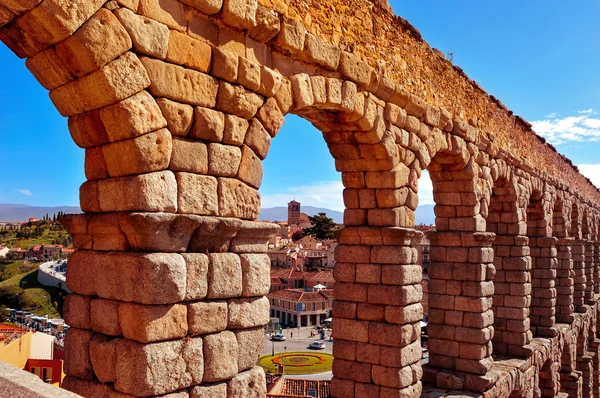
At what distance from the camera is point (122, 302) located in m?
3.88

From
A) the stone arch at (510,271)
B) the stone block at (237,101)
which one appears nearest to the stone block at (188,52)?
the stone block at (237,101)

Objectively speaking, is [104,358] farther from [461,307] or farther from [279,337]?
[279,337]

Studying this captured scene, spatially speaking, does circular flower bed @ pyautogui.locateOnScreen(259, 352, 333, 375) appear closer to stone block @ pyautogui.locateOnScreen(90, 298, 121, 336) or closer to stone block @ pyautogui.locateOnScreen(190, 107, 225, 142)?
stone block @ pyautogui.locateOnScreen(90, 298, 121, 336)

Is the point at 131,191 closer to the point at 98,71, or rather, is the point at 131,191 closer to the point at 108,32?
the point at 98,71

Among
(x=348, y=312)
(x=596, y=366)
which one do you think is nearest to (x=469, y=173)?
(x=348, y=312)

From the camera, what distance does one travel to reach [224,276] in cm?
427

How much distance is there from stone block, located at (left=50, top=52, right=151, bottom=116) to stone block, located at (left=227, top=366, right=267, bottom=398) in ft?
7.96

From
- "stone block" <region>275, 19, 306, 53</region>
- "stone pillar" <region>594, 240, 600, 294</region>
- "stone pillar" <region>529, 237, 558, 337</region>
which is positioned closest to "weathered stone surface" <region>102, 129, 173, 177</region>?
"stone block" <region>275, 19, 306, 53</region>

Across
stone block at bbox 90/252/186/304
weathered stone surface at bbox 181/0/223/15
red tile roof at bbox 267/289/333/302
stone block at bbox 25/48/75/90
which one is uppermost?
weathered stone surface at bbox 181/0/223/15

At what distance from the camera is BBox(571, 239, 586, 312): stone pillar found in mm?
19178

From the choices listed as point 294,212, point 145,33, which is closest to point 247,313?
point 145,33

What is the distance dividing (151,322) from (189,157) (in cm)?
131

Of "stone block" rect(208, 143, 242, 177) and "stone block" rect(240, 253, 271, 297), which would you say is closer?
"stone block" rect(208, 143, 242, 177)

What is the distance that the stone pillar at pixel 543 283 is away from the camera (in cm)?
1476
